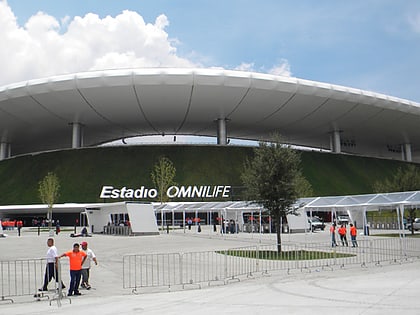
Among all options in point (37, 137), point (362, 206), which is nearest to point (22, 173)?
point (37, 137)

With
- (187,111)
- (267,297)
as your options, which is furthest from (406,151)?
(267,297)

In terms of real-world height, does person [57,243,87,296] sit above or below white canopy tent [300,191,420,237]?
below

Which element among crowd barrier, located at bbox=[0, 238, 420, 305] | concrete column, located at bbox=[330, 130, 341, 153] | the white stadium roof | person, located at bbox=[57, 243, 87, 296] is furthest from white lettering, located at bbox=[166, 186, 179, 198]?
person, located at bbox=[57, 243, 87, 296]

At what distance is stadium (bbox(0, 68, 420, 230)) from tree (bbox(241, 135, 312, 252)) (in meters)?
26.5

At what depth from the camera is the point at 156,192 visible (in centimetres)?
5606

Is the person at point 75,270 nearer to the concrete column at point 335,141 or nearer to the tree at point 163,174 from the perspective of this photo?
the tree at point 163,174

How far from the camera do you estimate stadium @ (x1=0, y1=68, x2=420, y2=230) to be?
46438 mm

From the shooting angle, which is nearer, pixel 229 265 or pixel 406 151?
pixel 229 265

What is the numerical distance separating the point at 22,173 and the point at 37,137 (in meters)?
8.40

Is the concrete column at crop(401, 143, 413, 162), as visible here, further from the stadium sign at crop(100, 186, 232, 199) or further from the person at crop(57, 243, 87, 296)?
the person at crop(57, 243, 87, 296)

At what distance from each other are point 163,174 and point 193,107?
333 inches

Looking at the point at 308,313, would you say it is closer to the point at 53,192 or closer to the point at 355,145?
the point at 53,192

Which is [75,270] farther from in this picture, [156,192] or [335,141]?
[335,141]

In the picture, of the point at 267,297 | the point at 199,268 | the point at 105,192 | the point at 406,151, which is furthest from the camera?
the point at 406,151
